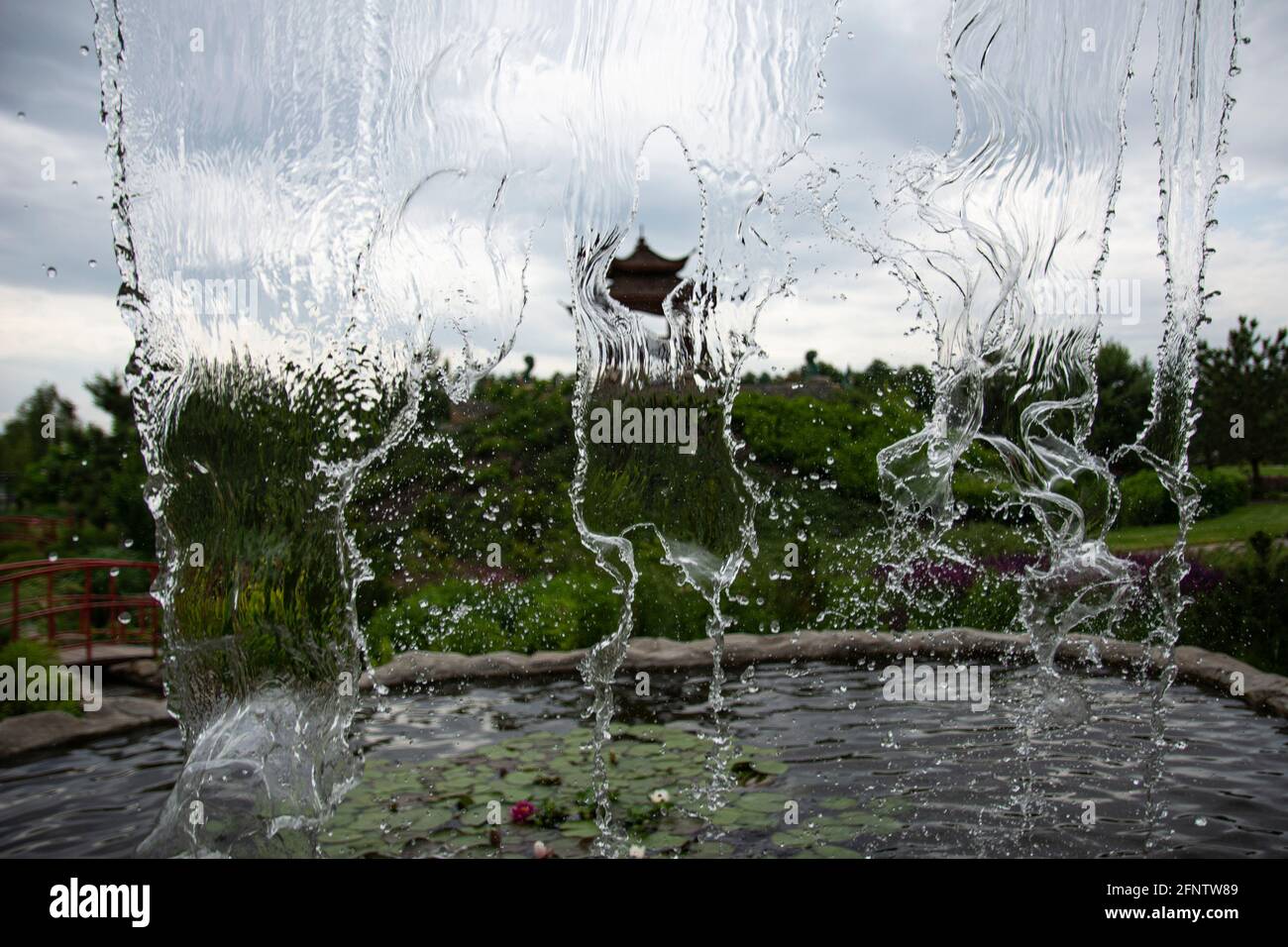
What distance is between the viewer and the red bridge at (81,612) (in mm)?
6930

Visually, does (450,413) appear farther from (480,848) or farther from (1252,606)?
(480,848)

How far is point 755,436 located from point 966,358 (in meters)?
8.75

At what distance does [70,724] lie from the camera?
5.38 metres

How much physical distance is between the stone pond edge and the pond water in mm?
413

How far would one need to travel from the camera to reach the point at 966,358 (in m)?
5.75

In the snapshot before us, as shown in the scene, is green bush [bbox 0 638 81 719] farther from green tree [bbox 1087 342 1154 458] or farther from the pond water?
green tree [bbox 1087 342 1154 458]

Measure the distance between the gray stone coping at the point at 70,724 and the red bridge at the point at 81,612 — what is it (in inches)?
58.1

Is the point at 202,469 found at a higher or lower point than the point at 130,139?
lower

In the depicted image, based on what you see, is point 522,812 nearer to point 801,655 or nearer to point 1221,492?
point 801,655

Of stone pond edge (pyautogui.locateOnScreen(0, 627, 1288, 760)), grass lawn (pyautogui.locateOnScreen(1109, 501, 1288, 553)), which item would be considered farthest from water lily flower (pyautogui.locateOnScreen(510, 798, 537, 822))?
grass lawn (pyautogui.locateOnScreen(1109, 501, 1288, 553))

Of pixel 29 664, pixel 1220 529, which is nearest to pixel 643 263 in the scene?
pixel 1220 529

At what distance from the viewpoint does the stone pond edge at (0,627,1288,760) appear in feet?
20.4

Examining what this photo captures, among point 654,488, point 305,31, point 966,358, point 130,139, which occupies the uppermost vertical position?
point 305,31
